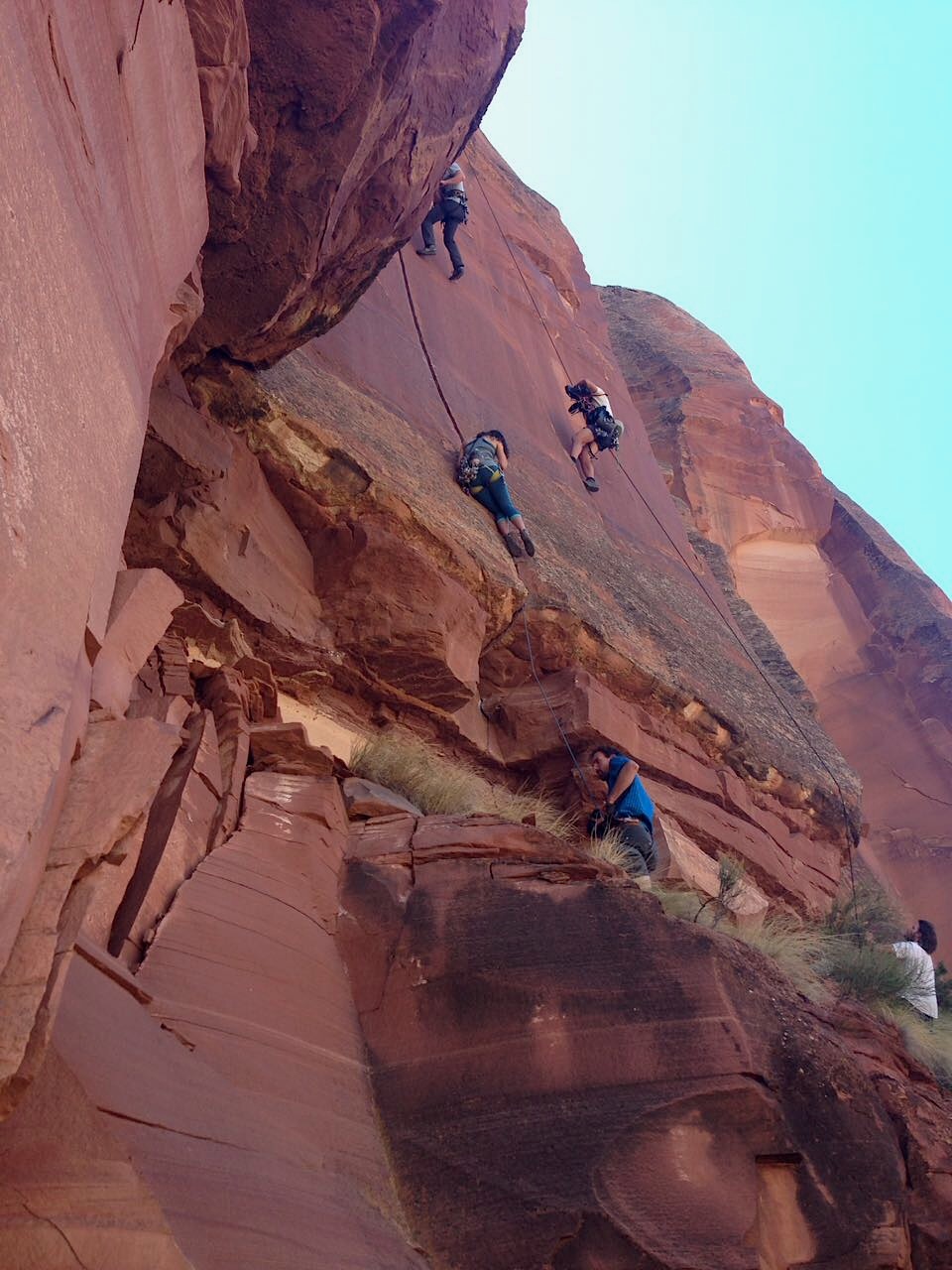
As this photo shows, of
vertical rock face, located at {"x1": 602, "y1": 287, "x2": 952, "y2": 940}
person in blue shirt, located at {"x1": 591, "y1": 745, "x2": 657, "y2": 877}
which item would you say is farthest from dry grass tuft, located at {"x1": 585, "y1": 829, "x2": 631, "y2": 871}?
vertical rock face, located at {"x1": 602, "y1": 287, "x2": 952, "y2": 940}

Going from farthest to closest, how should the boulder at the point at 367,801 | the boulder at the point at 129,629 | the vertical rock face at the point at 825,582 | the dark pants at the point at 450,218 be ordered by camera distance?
the vertical rock face at the point at 825,582 → the dark pants at the point at 450,218 → the boulder at the point at 367,801 → the boulder at the point at 129,629

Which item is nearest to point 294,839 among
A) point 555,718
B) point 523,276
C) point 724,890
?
point 724,890

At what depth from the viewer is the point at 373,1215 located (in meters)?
3.68

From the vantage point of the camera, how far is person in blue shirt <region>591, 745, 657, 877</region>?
24.6ft

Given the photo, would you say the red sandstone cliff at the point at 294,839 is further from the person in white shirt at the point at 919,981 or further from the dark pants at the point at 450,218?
the dark pants at the point at 450,218

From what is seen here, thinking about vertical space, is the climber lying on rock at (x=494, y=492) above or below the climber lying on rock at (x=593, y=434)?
below

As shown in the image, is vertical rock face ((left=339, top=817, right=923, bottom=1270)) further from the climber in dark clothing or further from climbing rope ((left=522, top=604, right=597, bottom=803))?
the climber in dark clothing

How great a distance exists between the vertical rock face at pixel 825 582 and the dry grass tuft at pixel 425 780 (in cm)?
1013

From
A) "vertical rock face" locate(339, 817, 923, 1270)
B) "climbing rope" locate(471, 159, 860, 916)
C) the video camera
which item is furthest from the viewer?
the video camera

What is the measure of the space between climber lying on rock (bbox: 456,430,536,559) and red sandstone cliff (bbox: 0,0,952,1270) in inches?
35.9

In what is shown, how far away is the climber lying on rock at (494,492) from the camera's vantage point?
385 inches

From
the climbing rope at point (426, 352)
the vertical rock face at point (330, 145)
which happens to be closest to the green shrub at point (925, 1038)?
the vertical rock face at point (330, 145)

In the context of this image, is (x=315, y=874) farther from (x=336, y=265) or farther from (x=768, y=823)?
(x=768, y=823)

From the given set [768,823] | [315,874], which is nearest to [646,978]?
[315,874]
